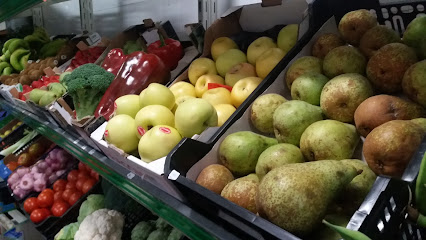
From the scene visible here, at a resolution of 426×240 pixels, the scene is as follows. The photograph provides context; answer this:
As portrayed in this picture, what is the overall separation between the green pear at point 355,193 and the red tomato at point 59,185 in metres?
1.88

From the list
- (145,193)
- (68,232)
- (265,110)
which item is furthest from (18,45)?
(265,110)

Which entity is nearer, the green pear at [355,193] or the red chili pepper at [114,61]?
Result: the green pear at [355,193]

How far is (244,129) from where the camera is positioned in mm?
1111

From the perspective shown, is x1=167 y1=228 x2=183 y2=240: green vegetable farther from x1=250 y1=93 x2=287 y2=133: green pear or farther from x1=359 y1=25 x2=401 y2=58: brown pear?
x1=359 y1=25 x2=401 y2=58: brown pear

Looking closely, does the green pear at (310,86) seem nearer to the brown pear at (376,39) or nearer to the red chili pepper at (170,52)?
the brown pear at (376,39)

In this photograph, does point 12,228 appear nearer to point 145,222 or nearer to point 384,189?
point 145,222

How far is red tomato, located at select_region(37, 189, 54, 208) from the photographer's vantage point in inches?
83.0

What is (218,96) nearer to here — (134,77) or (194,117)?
(194,117)

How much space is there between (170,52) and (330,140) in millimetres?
1260

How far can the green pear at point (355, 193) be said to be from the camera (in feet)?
2.38

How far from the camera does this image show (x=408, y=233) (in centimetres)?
60

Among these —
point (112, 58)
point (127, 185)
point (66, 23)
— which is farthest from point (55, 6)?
Answer: point (127, 185)

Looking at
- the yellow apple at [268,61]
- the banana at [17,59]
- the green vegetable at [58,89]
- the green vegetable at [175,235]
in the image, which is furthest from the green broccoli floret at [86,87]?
the banana at [17,59]

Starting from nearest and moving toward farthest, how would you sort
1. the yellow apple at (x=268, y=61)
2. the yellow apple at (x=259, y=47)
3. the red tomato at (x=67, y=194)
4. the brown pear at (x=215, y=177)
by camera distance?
1. the brown pear at (x=215, y=177)
2. the yellow apple at (x=268, y=61)
3. the yellow apple at (x=259, y=47)
4. the red tomato at (x=67, y=194)
